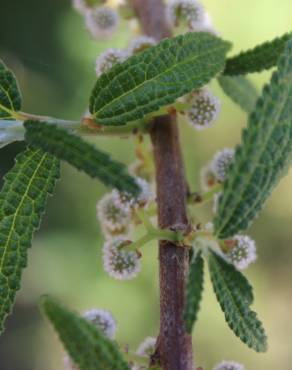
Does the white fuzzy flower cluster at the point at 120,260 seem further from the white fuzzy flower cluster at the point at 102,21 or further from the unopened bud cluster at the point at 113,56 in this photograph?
the white fuzzy flower cluster at the point at 102,21

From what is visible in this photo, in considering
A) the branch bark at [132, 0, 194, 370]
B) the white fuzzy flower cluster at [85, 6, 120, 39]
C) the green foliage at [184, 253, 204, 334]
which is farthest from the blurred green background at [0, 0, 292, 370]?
the green foliage at [184, 253, 204, 334]

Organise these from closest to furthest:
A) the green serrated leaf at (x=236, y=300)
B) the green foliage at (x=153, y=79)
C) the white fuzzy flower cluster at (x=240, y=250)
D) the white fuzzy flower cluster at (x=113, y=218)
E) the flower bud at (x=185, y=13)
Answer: the green serrated leaf at (x=236, y=300), the green foliage at (x=153, y=79), the white fuzzy flower cluster at (x=240, y=250), the white fuzzy flower cluster at (x=113, y=218), the flower bud at (x=185, y=13)

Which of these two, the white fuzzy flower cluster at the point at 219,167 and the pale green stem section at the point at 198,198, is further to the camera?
the white fuzzy flower cluster at the point at 219,167

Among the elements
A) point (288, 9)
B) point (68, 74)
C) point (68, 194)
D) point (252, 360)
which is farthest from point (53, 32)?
point (252, 360)

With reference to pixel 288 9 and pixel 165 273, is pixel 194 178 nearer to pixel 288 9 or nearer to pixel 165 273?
pixel 288 9

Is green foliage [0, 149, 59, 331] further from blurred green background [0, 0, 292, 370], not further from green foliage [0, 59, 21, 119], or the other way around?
blurred green background [0, 0, 292, 370]

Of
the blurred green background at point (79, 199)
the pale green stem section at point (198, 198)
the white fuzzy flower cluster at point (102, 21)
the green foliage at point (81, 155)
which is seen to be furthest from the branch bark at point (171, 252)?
the blurred green background at point (79, 199)

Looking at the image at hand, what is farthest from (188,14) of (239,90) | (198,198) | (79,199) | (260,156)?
(79,199)
